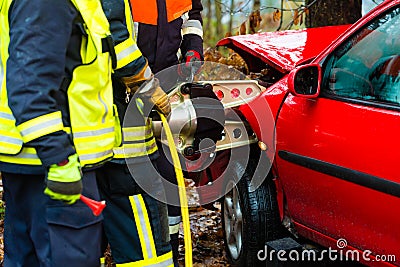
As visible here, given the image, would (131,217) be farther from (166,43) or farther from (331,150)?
(166,43)

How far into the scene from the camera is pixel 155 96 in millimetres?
3168

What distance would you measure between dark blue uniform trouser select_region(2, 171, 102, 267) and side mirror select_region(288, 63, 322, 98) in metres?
1.25

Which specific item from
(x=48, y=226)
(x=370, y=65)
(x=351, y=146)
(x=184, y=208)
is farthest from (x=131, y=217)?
(x=370, y=65)

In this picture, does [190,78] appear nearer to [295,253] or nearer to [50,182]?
[295,253]

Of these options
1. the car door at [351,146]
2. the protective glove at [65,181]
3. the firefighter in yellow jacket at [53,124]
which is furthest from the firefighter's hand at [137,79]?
the car door at [351,146]

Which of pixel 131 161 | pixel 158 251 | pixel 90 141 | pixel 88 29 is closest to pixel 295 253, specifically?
pixel 158 251

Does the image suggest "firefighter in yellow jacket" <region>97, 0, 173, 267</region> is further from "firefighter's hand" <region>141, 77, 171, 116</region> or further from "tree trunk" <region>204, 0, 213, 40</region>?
"tree trunk" <region>204, 0, 213, 40</region>

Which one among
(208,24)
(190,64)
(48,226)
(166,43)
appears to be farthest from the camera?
(208,24)

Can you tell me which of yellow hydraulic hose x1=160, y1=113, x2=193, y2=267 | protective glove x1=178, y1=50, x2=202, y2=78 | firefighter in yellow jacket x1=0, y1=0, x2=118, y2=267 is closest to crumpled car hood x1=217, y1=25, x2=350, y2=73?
protective glove x1=178, y1=50, x2=202, y2=78

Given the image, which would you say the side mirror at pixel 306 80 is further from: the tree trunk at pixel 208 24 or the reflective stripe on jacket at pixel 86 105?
the tree trunk at pixel 208 24

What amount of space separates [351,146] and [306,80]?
59 cm

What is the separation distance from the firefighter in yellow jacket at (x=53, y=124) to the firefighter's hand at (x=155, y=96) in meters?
0.26

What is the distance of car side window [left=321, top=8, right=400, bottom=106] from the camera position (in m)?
3.09

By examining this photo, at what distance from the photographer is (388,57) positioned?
3.15 metres
